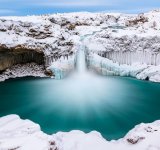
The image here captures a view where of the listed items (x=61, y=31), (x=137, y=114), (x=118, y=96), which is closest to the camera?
(x=137, y=114)

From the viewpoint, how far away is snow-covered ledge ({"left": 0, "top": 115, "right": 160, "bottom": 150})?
1541cm

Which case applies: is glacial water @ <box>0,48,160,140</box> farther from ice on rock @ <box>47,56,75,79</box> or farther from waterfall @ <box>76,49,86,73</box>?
ice on rock @ <box>47,56,75,79</box>

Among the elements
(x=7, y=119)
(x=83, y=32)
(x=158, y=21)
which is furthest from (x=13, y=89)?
(x=158, y=21)

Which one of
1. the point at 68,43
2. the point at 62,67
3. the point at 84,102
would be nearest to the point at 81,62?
the point at 62,67

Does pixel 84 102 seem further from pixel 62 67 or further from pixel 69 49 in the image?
pixel 69 49

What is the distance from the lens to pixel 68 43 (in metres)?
36.2

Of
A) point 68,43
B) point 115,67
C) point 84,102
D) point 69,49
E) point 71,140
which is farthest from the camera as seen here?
point 68,43

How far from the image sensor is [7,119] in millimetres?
20766

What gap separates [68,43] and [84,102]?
514 inches

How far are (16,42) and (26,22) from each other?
3338 mm

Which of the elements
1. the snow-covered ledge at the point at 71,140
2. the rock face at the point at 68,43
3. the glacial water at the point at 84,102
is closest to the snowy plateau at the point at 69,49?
the rock face at the point at 68,43

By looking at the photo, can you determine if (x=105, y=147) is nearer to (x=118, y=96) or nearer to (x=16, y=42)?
(x=118, y=96)

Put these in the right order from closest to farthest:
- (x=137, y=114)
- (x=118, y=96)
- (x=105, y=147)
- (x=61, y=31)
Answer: (x=105, y=147)
(x=137, y=114)
(x=118, y=96)
(x=61, y=31)

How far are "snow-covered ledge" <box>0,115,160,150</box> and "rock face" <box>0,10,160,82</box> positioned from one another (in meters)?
16.8
